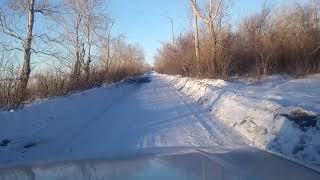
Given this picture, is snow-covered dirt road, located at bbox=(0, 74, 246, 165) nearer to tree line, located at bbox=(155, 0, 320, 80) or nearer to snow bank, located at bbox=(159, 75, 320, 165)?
snow bank, located at bbox=(159, 75, 320, 165)

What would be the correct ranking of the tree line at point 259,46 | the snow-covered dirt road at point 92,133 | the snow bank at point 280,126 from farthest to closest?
the tree line at point 259,46 < the snow-covered dirt road at point 92,133 < the snow bank at point 280,126

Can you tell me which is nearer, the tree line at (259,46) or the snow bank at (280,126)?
the snow bank at (280,126)

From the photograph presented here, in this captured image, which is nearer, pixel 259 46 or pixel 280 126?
pixel 280 126

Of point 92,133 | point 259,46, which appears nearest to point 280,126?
point 92,133

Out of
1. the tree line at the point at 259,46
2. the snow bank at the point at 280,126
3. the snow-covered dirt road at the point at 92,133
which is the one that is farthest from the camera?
the tree line at the point at 259,46

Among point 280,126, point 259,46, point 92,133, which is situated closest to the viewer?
point 280,126

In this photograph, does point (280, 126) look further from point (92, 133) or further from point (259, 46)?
point (259, 46)

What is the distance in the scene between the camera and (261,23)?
41.1 meters

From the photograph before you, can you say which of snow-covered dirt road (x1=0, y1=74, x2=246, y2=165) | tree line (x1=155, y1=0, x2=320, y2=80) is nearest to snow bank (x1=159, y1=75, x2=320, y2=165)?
snow-covered dirt road (x1=0, y1=74, x2=246, y2=165)

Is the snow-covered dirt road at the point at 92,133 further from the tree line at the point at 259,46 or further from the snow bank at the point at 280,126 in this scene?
the tree line at the point at 259,46

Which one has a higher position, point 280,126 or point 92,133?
point 280,126

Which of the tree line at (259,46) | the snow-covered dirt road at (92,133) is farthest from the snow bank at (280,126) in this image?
the tree line at (259,46)

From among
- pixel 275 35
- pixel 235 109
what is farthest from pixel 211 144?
pixel 275 35

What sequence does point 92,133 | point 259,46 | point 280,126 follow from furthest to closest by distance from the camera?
point 259,46
point 92,133
point 280,126
